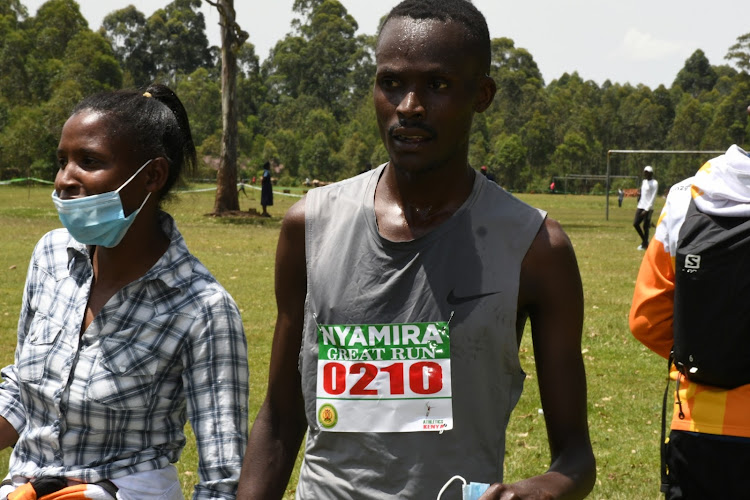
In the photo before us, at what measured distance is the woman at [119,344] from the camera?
8.30 feet

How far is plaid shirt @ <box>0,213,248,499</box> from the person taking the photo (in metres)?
2.53

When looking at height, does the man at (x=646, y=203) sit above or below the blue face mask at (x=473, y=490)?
below

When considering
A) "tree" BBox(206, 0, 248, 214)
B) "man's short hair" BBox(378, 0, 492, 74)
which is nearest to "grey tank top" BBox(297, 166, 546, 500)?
"man's short hair" BBox(378, 0, 492, 74)

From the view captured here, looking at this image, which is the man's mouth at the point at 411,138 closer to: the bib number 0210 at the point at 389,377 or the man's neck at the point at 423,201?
the man's neck at the point at 423,201

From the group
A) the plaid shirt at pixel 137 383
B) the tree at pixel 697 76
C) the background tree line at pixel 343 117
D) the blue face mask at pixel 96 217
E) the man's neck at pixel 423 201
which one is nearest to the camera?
the man's neck at pixel 423 201

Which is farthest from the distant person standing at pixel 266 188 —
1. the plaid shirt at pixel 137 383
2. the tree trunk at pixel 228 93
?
the plaid shirt at pixel 137 383

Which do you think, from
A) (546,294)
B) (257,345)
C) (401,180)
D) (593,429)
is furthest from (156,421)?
(257,345)

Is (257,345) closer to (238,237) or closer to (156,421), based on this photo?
(156,421)

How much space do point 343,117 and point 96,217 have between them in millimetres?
85697

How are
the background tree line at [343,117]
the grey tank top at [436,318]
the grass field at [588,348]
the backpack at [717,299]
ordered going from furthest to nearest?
the background tree line at [343,117] → the grass field at [588,348] → the backpack at [717,299] → the grey tank top at [436,318]

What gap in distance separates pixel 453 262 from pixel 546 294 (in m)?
0.19

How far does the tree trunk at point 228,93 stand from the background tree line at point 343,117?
18.8 m

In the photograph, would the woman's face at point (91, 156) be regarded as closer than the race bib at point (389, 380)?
No

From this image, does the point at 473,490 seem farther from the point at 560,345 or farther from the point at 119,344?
the point at 119,344
